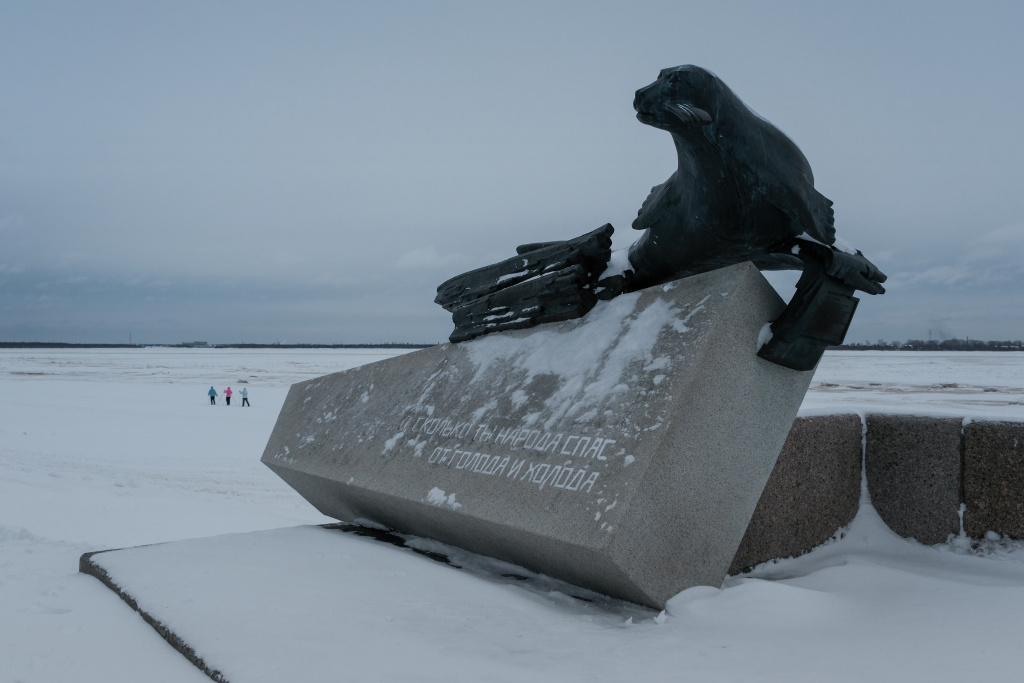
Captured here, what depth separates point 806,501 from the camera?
3.97 metres

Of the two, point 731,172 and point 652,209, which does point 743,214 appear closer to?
point 731,172

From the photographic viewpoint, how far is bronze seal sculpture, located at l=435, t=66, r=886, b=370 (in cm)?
295

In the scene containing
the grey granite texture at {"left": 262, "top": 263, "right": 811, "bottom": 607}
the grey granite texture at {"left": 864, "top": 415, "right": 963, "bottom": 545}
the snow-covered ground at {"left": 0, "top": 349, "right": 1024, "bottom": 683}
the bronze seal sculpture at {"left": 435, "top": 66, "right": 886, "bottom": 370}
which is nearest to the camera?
the snow-covered ground at {"left": 0, "top": 349, "right": 1024, "bottom": 683}

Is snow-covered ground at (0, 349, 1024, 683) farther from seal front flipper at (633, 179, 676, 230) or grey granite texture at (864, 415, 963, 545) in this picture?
seal front flipper at (633, 179, 676, 230)

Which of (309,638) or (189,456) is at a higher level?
(309,638)

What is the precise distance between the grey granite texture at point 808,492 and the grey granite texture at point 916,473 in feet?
0.33

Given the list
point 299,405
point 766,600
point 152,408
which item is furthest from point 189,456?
point 766,600

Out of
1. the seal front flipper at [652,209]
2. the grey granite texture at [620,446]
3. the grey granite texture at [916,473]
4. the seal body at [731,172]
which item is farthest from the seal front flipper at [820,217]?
the grey granite texture at [916,473]

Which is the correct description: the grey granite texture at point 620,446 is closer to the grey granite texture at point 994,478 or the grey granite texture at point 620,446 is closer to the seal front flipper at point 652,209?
the seal front flipper at point 652,209

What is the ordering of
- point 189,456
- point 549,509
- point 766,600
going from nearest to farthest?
1. point 766,600
2. point 549,509
3. point 189,456

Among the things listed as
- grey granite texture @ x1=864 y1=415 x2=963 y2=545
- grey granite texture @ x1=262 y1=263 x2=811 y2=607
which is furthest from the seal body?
grey granite texture @ x1=864 y1=415 x2=963 y2=545

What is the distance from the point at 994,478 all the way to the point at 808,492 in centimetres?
85

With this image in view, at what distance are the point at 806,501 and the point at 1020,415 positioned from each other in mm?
1109

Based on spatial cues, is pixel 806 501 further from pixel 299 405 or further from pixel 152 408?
pixel 152 408
